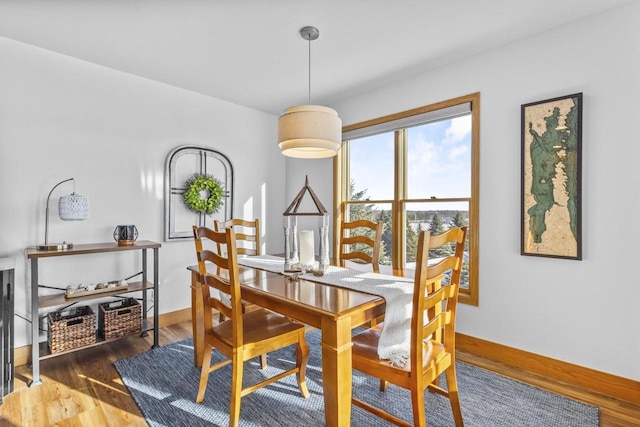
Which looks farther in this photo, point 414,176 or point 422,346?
point 414,176

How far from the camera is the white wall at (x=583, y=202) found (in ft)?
6.80

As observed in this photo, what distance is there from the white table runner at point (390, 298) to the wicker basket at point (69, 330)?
5.54 ft

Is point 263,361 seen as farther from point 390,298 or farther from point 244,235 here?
point 390,298

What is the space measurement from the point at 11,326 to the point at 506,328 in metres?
3.48

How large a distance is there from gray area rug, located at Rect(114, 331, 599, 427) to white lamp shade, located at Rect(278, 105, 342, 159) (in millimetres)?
1606

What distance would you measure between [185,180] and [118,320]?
1.46 metres

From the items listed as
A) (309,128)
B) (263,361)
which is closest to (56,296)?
(263,361)

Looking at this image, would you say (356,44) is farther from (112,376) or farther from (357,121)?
(112,376)

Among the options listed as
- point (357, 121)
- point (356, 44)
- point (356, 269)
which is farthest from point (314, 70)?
point (356, 269)

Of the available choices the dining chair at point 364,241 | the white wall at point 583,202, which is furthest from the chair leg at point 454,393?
the white wall at point 583,202

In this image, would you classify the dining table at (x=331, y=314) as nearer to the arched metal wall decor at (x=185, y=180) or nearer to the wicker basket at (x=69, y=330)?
the wicker basket at (x=69, y=330)

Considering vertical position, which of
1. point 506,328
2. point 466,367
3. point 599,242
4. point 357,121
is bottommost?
point 466,367

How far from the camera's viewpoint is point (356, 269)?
7.61 ft

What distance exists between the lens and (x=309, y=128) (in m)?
2.05
